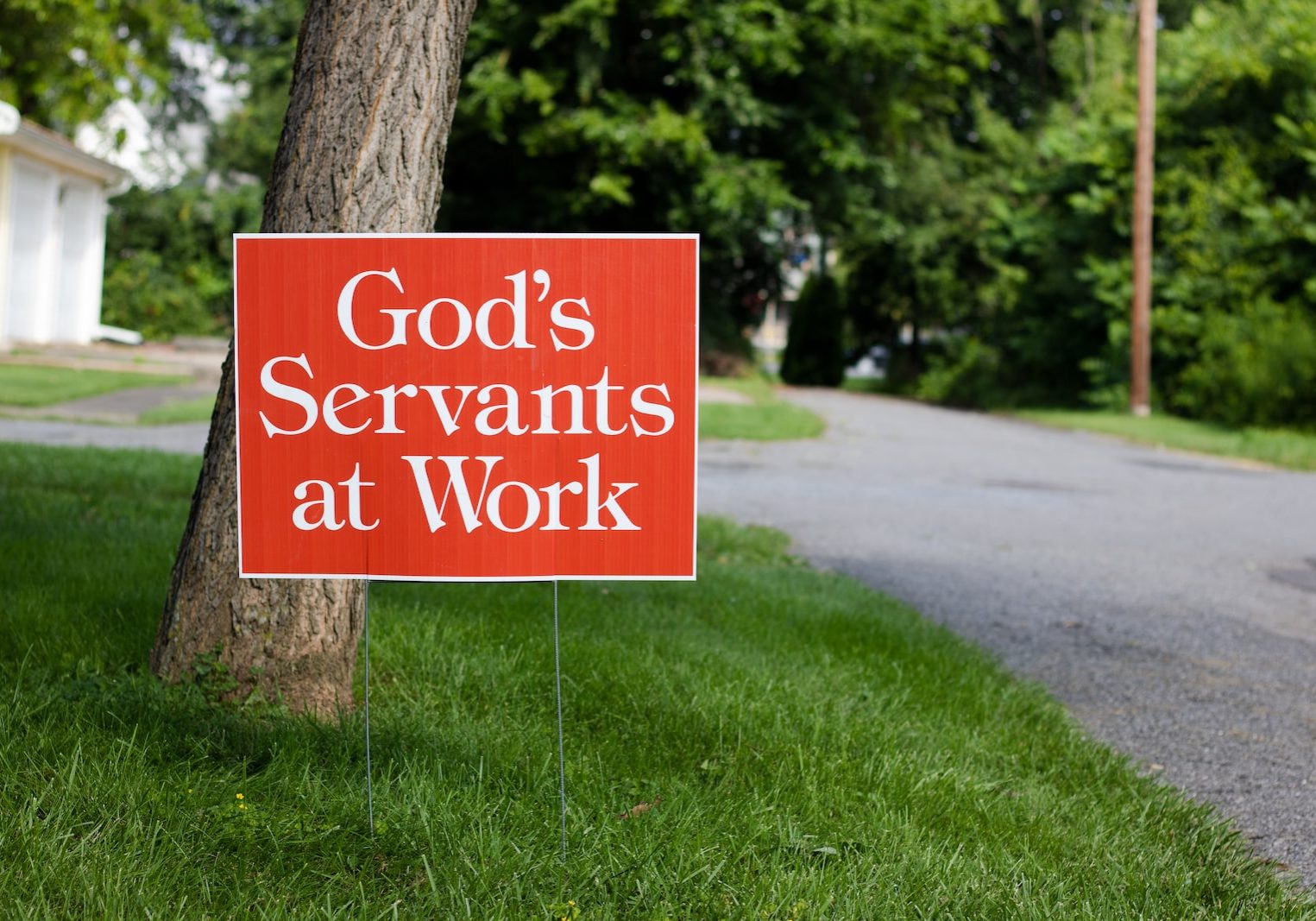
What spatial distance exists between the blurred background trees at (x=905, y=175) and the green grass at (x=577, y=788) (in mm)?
16784

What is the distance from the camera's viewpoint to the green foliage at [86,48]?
21578 millimetres

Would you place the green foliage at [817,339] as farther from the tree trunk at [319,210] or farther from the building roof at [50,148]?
the tree trunk at [319,210]

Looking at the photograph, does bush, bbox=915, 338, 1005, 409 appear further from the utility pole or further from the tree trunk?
the tree trunk

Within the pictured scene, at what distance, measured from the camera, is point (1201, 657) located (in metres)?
6.22

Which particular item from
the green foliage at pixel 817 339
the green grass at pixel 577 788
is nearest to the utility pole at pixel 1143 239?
the green foliage at pixel 817 339

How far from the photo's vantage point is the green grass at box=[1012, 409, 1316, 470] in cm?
1700

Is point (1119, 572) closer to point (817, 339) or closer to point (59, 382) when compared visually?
point (59, 382)

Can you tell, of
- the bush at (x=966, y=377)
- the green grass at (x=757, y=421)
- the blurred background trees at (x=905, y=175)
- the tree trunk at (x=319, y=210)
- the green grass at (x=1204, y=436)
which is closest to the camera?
the tree trunk at (x=319, y=210)

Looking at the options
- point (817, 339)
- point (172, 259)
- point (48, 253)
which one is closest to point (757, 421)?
point (48, 253)

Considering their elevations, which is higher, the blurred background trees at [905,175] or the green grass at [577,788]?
the blurred background trees at [905,175]

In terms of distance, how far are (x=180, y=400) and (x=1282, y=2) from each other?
57.0ft

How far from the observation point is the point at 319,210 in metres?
3.90

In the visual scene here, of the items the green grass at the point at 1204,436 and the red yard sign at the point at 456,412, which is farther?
the green grass at the point at 1204,436

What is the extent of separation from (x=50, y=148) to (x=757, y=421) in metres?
12.1
